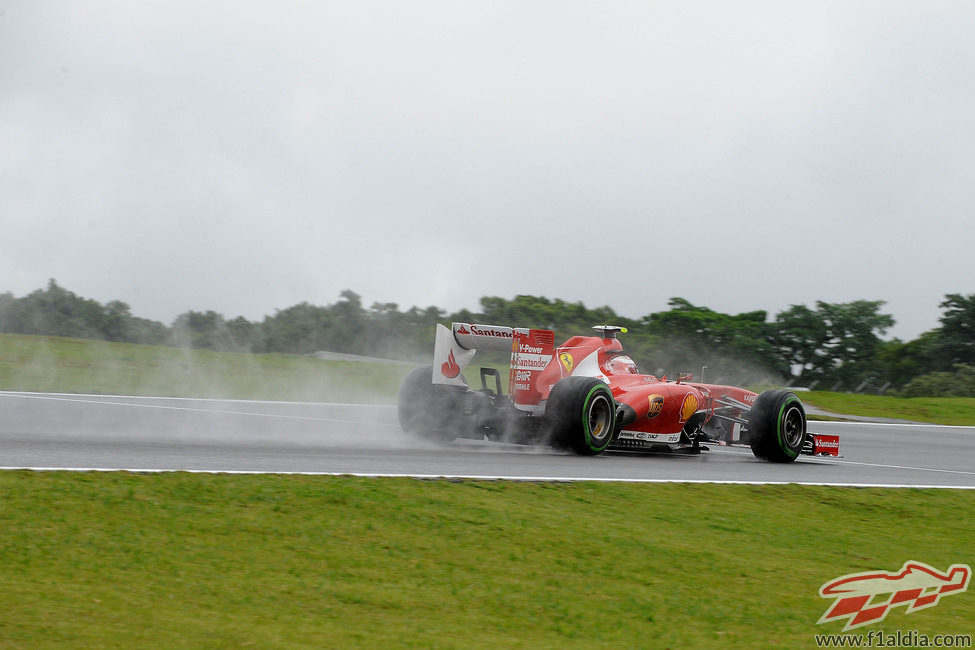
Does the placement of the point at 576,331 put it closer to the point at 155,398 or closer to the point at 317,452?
the point at 155,398

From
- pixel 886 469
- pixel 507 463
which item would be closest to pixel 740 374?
pixel 886 469

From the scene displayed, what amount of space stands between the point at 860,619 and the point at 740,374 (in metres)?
18.5

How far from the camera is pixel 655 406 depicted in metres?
13.7

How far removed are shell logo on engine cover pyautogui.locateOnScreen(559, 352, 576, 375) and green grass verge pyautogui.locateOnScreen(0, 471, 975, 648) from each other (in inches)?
188

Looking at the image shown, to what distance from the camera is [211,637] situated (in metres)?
4.85

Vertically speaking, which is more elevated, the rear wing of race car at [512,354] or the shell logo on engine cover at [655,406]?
the rear wing of race car at [512,354]

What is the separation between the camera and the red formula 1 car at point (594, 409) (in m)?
13.6

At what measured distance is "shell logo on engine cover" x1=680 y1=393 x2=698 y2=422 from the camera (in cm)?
1405

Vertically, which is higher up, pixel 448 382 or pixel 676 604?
pixel 448 382

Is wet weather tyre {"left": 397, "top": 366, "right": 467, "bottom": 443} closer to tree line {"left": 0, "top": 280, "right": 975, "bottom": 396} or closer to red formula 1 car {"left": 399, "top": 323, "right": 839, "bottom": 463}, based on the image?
red formula 1 car {"left": 399, "top": 323, "right": 839, "bottom": 463}

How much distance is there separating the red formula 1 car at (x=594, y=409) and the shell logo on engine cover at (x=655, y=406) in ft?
0.05

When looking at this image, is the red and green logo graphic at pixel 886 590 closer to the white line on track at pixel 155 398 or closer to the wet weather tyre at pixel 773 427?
the wet weather tyre at pixel 773 427

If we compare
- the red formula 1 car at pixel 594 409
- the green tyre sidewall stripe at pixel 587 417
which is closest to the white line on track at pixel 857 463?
the red formula 1 car at pixel 594 409

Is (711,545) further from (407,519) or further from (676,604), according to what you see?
(407,519)
